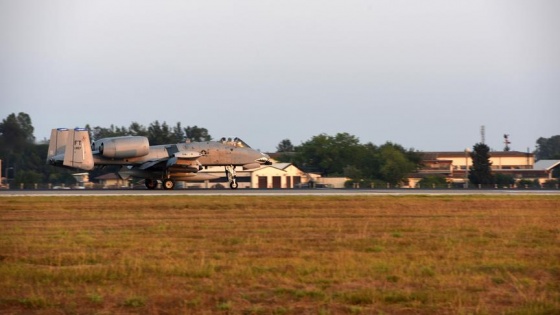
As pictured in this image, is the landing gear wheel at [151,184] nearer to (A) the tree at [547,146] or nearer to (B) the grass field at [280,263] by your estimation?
(B) the grass field at [280,263]

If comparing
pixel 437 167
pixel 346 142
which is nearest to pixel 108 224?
pixel 346 142

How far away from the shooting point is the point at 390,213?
2788 centimetres

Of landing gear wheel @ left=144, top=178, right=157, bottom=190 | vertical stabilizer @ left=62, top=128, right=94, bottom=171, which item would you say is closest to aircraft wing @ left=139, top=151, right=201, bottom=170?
landing gear wheel @ left=144, top=178, right=157, bottom=190

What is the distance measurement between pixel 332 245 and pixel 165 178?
29.9m

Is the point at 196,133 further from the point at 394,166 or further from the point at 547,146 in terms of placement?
the point at 547,146

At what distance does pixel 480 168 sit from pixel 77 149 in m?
40.8

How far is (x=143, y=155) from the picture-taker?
46.4 metres

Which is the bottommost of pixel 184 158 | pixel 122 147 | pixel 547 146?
pixel 184 158

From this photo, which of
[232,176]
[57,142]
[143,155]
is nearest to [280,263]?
[143,155]

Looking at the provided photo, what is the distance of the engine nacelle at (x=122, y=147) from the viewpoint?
4503 centimetres

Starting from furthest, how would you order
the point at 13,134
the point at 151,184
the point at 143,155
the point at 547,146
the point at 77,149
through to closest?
the point at 547,146 → the point at 13,134 → the point at 151,184 → the point at 143,155 → the point at 77,149

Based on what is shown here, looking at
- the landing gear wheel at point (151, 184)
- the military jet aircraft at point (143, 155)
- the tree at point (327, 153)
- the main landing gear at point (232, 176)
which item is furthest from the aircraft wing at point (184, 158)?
the tree at point (327, 153)

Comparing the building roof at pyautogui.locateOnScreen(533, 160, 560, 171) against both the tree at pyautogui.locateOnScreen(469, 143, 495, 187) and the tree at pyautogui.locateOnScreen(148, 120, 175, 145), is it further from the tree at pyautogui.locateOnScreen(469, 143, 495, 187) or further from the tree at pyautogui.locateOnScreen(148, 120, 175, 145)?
the tree at pyautogui.locateOnScreen(148, 120, 175, 145)

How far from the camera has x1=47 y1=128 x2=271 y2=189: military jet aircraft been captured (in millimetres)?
44281
